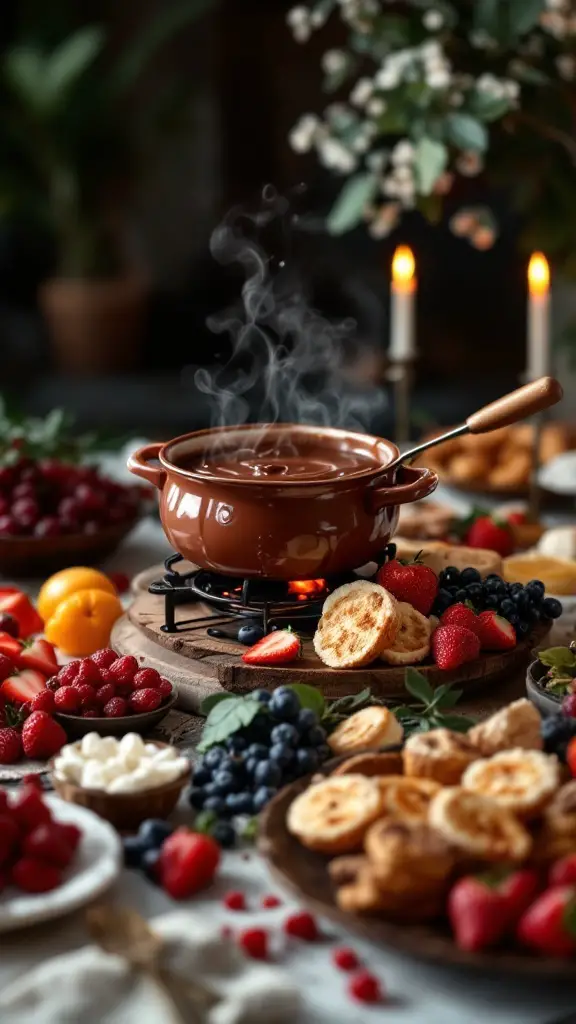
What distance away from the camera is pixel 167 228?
641cm

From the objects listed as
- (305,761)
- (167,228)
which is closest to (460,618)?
(305,761)

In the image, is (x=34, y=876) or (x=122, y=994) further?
(x=34, y=876)

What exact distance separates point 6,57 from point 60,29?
457mm

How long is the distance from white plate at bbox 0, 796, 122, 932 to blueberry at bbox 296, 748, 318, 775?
8.9 inches

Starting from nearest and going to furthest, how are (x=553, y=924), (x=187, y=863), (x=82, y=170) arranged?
1. (x=553, y=924)
2. (x=187, y=863)
3. (x=82, y=170)

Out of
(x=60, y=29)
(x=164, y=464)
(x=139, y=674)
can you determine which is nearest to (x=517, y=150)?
(x=164, y=464)

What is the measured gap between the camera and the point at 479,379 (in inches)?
232

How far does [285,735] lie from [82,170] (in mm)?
4963

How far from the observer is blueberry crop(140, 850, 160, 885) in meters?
1.31

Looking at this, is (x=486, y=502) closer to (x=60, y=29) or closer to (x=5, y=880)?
(x=5, y=880)

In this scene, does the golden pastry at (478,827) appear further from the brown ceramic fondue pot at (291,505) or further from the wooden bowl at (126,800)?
the brown ceramic fondue pot at (291,505)

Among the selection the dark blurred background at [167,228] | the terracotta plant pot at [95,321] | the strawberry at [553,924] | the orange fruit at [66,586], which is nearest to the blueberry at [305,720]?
the strawberry at [553,924]

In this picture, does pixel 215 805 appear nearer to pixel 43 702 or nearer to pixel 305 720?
pixel 305 720

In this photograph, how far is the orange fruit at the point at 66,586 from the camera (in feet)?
6.81
